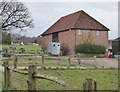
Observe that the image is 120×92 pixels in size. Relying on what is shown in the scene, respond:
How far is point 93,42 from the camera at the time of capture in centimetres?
5900

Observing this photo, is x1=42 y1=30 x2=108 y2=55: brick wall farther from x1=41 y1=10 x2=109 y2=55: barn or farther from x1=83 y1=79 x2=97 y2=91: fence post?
x1=83 y1=79 x2=97 y2=91: fence post

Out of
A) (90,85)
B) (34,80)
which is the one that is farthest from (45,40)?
(90,85)

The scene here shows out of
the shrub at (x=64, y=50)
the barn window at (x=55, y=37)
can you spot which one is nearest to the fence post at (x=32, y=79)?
the shrub at (x=64, y=50)

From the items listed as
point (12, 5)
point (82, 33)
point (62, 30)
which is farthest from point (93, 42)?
point (12, 5)

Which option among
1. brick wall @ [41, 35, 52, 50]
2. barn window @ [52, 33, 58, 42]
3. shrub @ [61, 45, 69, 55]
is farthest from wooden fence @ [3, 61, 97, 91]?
brick wall @ [41, 35, 52, 50]

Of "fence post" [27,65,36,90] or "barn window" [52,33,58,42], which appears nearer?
"fence post" [27,65,36,90]

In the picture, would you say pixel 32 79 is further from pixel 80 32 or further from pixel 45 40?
pixel 45 40

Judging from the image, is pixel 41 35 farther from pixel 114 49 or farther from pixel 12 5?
pixel 114 49

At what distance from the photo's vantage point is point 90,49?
53.7 m

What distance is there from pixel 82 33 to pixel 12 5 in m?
16.5

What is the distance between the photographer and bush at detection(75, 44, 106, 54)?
53.4m

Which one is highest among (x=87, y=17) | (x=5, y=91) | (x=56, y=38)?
(x=87, y=17)

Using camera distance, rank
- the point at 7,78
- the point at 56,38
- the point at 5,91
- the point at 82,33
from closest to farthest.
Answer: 1. the point at 5,91
2. the point at 7,78
3. the point at 82,33
4. the point at 56,38

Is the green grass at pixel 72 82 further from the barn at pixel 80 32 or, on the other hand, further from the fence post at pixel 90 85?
the barn at pixel 80 32
